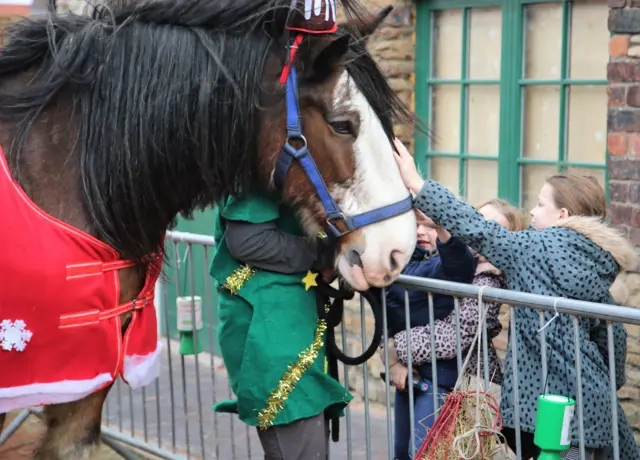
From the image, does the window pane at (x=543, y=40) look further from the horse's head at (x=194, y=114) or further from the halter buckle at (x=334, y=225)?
the halter buckle at (x=334, y=225)

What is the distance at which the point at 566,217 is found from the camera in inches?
132

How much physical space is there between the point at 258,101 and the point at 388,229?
0.54 metres

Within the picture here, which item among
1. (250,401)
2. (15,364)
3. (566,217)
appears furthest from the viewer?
(566,217)

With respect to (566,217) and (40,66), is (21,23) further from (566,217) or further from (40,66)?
(566,217)

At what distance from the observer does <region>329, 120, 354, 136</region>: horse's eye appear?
9.27 ft

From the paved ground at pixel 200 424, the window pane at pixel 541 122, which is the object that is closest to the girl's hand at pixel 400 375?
the paved ground at pixel 200 424

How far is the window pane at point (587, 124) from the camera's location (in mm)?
4805

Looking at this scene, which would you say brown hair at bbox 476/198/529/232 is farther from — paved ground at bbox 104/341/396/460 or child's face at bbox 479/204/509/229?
paved ground at bbox 104/341/396/460

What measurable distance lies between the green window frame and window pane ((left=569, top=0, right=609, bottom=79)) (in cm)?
3

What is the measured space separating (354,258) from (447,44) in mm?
3051

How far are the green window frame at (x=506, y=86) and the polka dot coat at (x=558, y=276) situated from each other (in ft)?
4.84

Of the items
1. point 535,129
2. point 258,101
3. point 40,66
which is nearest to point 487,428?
point 258,101

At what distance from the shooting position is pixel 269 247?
298cm

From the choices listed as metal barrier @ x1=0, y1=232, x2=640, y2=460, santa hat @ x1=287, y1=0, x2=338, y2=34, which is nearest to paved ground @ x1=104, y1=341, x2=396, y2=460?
metal barrier @ x1=0, y1=232, x2=640, y2=460
